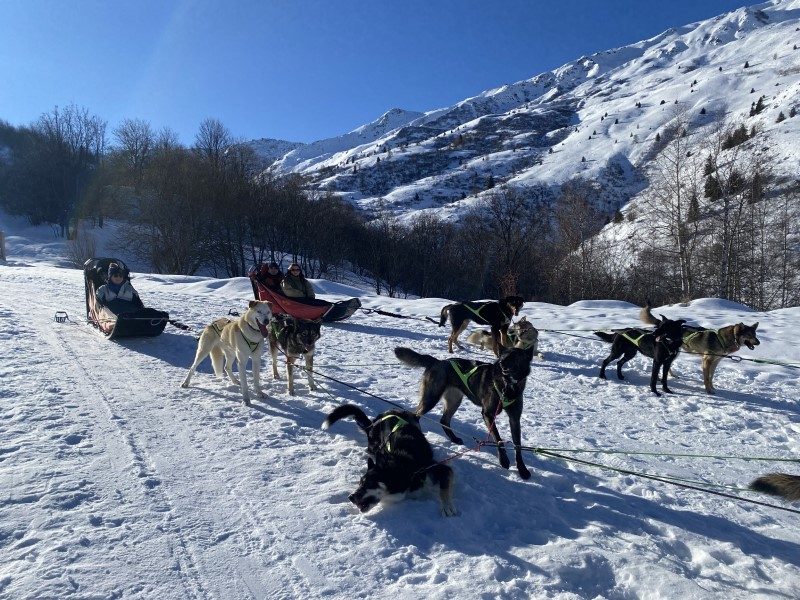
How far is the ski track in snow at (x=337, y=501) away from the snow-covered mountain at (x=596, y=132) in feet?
133

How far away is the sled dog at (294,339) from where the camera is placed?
20.0 feet

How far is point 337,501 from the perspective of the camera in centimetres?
360

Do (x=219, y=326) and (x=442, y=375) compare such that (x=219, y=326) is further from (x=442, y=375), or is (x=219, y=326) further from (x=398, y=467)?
(x=398, y=467)

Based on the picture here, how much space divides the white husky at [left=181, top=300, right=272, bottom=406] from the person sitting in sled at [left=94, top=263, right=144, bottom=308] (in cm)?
347

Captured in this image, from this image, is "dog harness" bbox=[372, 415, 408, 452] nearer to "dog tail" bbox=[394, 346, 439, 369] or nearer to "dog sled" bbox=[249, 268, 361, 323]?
"dog tail" bbox=[394, 346, 439, 369]

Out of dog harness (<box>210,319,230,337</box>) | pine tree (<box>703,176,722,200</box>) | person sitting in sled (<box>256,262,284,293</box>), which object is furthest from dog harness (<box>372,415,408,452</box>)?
pine tree (<box>703,176,722,200</box>)

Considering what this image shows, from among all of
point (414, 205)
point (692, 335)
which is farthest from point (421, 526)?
point (414, 205)

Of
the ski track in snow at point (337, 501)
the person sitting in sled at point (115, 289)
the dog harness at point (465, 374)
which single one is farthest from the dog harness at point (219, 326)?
the person sitting in sled at point (115, 289)

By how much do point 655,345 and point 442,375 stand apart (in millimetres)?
3635

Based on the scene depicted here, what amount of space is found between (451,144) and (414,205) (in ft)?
136

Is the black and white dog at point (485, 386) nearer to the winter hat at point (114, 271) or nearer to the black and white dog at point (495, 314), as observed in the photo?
the black and white dog at point (495, 314)

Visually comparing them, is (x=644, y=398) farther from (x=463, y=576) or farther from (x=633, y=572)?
(x=463, y=576)

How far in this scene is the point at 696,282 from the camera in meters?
19.6

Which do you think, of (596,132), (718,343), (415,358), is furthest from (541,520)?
(596,132)
